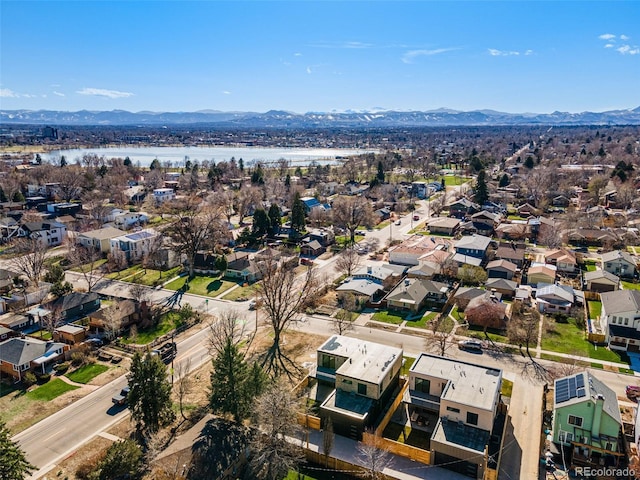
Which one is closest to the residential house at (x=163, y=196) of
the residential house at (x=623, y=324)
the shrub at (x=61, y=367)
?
the shrub at (x=61, y=367)

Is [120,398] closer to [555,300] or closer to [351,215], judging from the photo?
[555,300]

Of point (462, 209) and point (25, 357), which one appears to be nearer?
point (25, 357)

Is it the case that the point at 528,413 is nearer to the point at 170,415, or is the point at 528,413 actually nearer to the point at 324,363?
the point at 324,363

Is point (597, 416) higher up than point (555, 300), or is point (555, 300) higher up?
point (597, 416)

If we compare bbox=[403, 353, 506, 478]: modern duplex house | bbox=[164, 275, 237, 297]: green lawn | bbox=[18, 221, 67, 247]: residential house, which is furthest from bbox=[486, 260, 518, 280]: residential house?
bbox=[18, 221, 67, 247]: residential house

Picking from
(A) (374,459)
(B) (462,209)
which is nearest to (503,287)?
(A) (374,459)

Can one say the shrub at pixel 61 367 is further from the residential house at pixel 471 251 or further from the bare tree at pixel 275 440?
the residential house at pixel 471 251

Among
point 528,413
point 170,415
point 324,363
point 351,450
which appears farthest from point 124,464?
point 528,413
